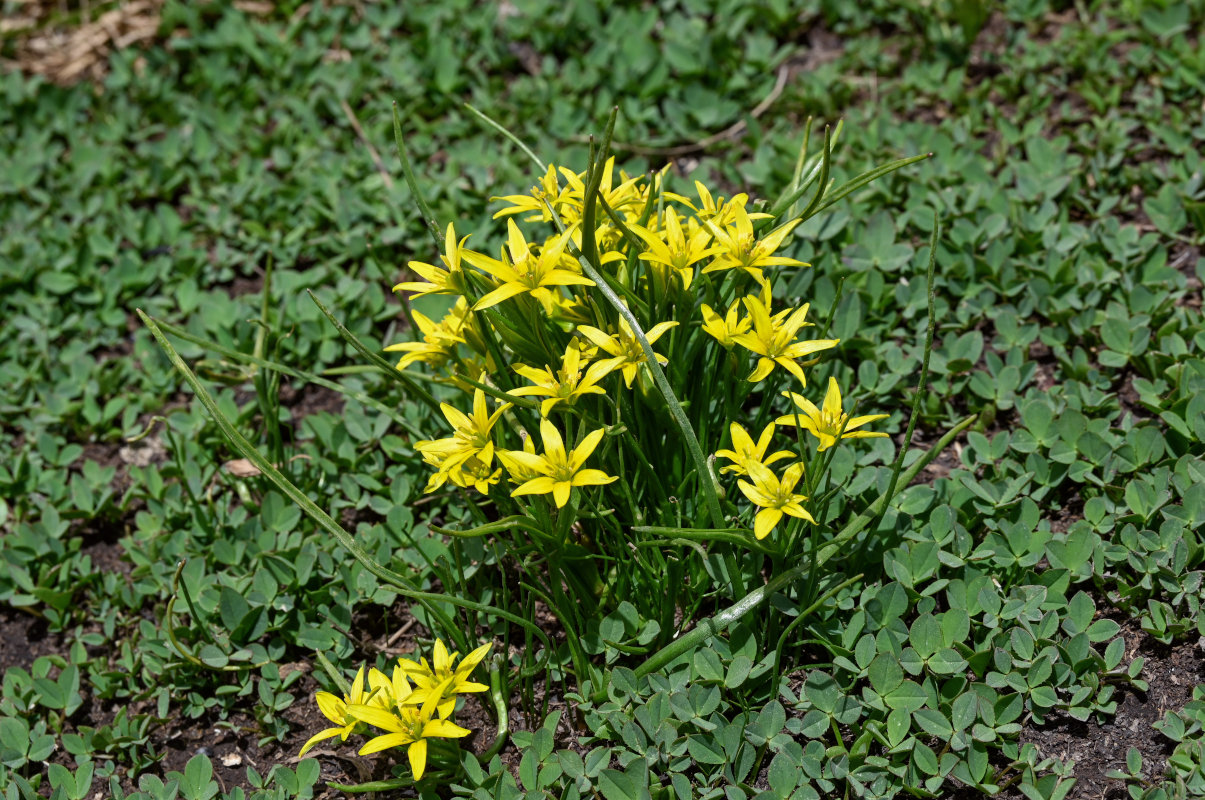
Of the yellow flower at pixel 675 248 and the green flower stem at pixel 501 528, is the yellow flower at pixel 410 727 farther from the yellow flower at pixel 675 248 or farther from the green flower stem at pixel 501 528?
the yellow flower at pixel 675 248

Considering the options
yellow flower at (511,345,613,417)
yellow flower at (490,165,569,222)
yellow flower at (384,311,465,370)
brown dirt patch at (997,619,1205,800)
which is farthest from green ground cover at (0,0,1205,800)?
yellow flower at (490,165,569,222)

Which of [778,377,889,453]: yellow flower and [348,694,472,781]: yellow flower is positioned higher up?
[778,377,889,453]: yellow flower

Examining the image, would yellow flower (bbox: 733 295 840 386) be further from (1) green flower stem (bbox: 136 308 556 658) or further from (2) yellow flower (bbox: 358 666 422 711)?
(2) yellow flower (bbox: 358 666 422 711)

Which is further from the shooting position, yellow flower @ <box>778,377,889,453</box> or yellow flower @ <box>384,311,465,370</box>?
yellow flower @ <box>384,311,465,370</box>

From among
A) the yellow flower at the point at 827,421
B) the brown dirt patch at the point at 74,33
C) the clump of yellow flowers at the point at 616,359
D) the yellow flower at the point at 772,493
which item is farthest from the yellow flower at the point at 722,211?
the brown dirt patch at the point at 74,33

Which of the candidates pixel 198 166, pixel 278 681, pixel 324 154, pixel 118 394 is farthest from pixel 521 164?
pixel 278 681

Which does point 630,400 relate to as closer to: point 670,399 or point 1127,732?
point 670,399

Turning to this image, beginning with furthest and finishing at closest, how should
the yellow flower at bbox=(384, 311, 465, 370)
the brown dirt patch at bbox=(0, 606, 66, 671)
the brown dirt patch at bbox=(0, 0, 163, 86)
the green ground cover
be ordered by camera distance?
1. the brown dirt patch at bbox=(0, 0, 163, 86)
2. the brown dirt patch at bbox=(0, 606, 66, 671)
3. the yellow flower at bbox=(384, 311, 465, 370)
4. the green ground cover

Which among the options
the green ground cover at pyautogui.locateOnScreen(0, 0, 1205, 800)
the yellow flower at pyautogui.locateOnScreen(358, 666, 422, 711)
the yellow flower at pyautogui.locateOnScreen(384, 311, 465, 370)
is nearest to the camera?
the yellow flower at pyautogui.locateOnScreen(358, 666, 422, 711)

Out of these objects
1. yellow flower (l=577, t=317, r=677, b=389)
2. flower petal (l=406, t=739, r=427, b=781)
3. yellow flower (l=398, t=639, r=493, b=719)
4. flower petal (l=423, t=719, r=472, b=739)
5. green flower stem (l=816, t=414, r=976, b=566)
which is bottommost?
flower petal (l=406, t=739, r=427, b=781)
